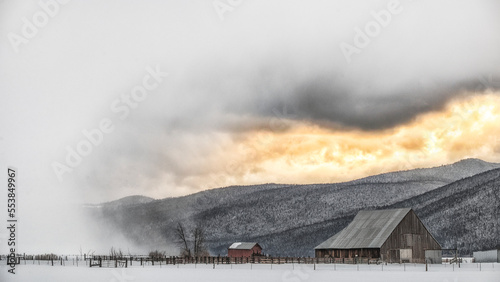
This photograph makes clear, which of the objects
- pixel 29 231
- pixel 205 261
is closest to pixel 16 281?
pixel 205 261

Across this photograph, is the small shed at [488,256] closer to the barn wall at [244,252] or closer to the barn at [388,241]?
the barn at [388,241]

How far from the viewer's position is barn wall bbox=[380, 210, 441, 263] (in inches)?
2891

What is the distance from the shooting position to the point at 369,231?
77.4m

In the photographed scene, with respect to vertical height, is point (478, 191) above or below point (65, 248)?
above

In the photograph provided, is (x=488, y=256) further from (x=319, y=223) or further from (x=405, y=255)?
(x=319, y=223)

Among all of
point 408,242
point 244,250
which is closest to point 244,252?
point 244,250

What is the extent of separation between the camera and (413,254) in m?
75.0

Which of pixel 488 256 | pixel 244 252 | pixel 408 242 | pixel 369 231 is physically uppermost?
pixel 369 231

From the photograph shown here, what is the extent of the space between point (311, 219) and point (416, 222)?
4638 inches

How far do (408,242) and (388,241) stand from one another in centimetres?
326

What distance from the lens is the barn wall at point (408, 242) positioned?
73.4 m

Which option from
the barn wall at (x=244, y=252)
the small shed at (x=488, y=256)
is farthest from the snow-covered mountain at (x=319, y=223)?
the barn wall at (x=244, y=252)

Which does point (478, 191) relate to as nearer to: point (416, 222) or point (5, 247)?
point (416, 222)

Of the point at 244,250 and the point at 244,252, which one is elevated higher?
the point at 244,250
